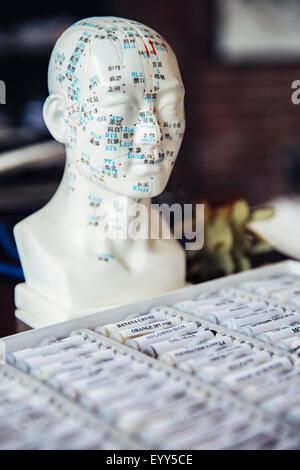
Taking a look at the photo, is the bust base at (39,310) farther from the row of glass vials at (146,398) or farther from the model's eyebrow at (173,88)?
the model's eyebrow at (173,88)

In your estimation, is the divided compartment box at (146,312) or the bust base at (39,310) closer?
the divided compartment box at (146,312)

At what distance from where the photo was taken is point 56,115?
1.19m

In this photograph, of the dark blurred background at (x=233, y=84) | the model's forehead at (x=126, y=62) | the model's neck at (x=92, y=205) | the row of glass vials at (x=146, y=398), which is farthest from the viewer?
the dark blurred background at (x=233, y=84)

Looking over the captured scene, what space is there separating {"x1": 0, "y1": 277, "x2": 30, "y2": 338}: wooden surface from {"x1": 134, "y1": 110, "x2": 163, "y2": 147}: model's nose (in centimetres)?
44

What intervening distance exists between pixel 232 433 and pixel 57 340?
39 cm

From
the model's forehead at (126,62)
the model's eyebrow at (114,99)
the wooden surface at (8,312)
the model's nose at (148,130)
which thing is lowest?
the wooden surface at (8,312)

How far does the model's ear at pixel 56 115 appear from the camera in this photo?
1.17m

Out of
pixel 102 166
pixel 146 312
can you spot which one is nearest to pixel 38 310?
pixel 146 312

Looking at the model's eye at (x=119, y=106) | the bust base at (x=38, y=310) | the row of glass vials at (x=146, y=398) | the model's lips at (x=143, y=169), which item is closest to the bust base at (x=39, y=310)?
the bust base at (x=38, y=310)

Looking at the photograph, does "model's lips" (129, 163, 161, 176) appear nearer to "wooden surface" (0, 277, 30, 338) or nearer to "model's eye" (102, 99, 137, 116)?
A: "model's eye" (102, 99, 137, 116)

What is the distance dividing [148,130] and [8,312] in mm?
497
